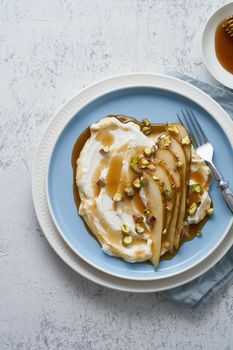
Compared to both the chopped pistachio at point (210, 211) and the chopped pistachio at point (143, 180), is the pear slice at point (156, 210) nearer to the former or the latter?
the chopped pistachio at point (143, 180)

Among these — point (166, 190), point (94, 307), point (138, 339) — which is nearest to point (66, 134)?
point (166, 190)

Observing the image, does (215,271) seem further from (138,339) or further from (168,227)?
(138,339)

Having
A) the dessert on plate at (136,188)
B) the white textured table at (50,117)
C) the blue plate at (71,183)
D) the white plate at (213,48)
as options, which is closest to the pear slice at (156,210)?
the dessert on plate at (136,188)

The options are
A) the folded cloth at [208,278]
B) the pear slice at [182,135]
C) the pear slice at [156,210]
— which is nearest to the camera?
the pear slice at [156,210]

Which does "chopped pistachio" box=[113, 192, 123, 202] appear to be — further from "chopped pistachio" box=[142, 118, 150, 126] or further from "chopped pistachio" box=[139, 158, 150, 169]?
"chopped pistachio" box=[142, 118, 150, 126]

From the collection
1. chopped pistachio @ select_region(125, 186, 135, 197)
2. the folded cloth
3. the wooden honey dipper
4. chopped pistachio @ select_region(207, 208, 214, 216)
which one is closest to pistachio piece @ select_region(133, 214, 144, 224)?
chopped pistachio @ select_region(125, 186, 135, 197)

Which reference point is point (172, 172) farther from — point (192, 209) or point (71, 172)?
point (71, 172)
